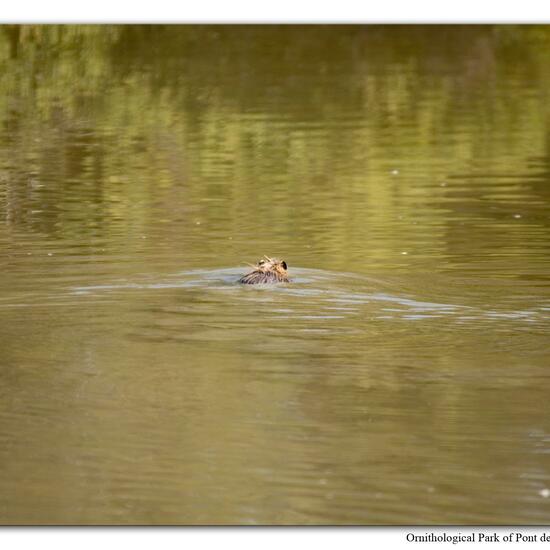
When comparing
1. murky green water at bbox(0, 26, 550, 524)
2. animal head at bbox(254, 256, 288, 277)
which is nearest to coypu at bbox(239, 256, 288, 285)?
animal head at bbox(254, 256, 288, 277)

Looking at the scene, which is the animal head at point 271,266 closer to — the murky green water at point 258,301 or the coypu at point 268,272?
the coypu at point 268,272

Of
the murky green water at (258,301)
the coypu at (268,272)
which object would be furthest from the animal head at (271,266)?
the murky green water at (258,301)

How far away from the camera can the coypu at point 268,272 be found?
1102 centimetres

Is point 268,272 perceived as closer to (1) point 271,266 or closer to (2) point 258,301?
(1) point 271,266

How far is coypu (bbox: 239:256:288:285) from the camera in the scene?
434 inches

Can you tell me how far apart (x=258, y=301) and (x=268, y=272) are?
0.46 meters

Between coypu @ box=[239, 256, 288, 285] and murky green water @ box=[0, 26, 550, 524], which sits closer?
murky green water @ box=[0, 26, 550, 524]

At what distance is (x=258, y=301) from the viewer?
10633 millimetres

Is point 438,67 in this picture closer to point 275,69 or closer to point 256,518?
point 275,69

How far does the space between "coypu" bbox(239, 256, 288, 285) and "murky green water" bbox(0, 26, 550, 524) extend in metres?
0.13

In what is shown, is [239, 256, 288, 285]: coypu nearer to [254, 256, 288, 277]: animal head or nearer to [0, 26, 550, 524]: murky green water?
[254, 256, 288, 277]: animal head

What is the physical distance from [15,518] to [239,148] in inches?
516

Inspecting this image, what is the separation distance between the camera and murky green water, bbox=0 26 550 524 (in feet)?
23.3

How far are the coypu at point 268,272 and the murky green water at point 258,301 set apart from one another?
129mm
